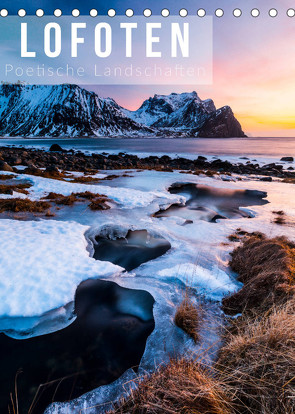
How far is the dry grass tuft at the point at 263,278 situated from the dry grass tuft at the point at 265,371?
38.6 inches

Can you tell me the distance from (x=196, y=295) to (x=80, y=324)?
102 inches

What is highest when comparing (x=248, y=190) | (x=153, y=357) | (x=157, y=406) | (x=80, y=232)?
(x=248, y=190)

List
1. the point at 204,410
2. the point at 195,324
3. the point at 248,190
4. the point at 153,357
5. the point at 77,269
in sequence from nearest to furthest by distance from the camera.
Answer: the point at 204,410 < the point at 153,357 < the point at 195,324 < the point at 77,269 < the point at 248,190

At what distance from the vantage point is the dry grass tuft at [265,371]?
6.93ft

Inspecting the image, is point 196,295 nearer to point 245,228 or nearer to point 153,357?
point 153,357

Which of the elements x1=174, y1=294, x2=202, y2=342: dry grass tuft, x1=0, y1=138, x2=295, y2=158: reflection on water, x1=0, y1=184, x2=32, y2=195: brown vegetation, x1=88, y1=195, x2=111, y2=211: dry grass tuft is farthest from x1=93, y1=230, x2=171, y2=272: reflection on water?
x1=0, y1=138, x2=295, y2=158: reflection on water

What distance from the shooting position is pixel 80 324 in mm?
4340

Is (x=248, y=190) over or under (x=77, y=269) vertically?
over

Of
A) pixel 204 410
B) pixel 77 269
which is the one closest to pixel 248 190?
pixel 77 269

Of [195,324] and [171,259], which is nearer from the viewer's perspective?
[195,324]

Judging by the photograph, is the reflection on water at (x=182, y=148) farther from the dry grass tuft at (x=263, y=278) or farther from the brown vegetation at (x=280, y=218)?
the dry grass tuft at (x=263, y=278)

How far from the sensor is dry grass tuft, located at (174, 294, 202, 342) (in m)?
4.09

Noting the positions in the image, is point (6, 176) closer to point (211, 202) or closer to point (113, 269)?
point (113, 269)

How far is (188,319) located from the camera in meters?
4.25
